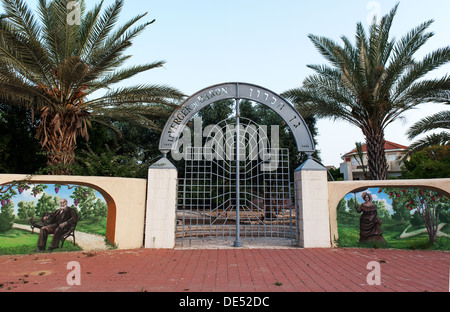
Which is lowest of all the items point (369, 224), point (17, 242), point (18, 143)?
point (17, 242)

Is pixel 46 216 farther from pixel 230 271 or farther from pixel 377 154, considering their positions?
pixel 377 154

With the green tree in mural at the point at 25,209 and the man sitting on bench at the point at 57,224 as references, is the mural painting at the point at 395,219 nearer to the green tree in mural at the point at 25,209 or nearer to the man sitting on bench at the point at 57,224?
the man sitting on bench at the point at 57,224

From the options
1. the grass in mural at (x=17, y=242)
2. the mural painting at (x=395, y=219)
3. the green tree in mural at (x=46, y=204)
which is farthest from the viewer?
the mural painting at (x=395, y=219)

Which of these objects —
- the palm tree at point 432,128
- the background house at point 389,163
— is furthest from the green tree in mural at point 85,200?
the background house at point 389,163

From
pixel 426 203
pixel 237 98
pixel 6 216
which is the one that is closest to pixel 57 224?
pixel 6 216

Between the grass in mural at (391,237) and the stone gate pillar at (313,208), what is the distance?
414 millimetres

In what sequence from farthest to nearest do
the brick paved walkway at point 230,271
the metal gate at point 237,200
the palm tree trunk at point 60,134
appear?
the palm tree trunk at point 60,134 < the metal gate at point 237,200 < the brick paved walkway at point 230,271

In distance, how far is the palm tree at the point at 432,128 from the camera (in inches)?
404

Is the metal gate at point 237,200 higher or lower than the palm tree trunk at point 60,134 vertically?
lower

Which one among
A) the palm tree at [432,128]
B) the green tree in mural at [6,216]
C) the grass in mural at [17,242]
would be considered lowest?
the grass in mural at [17,242]

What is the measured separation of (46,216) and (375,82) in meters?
9.99

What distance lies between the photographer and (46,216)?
646cm

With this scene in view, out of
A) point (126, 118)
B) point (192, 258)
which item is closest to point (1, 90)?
point (126, 118)

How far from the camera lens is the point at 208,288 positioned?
13.7 feet
